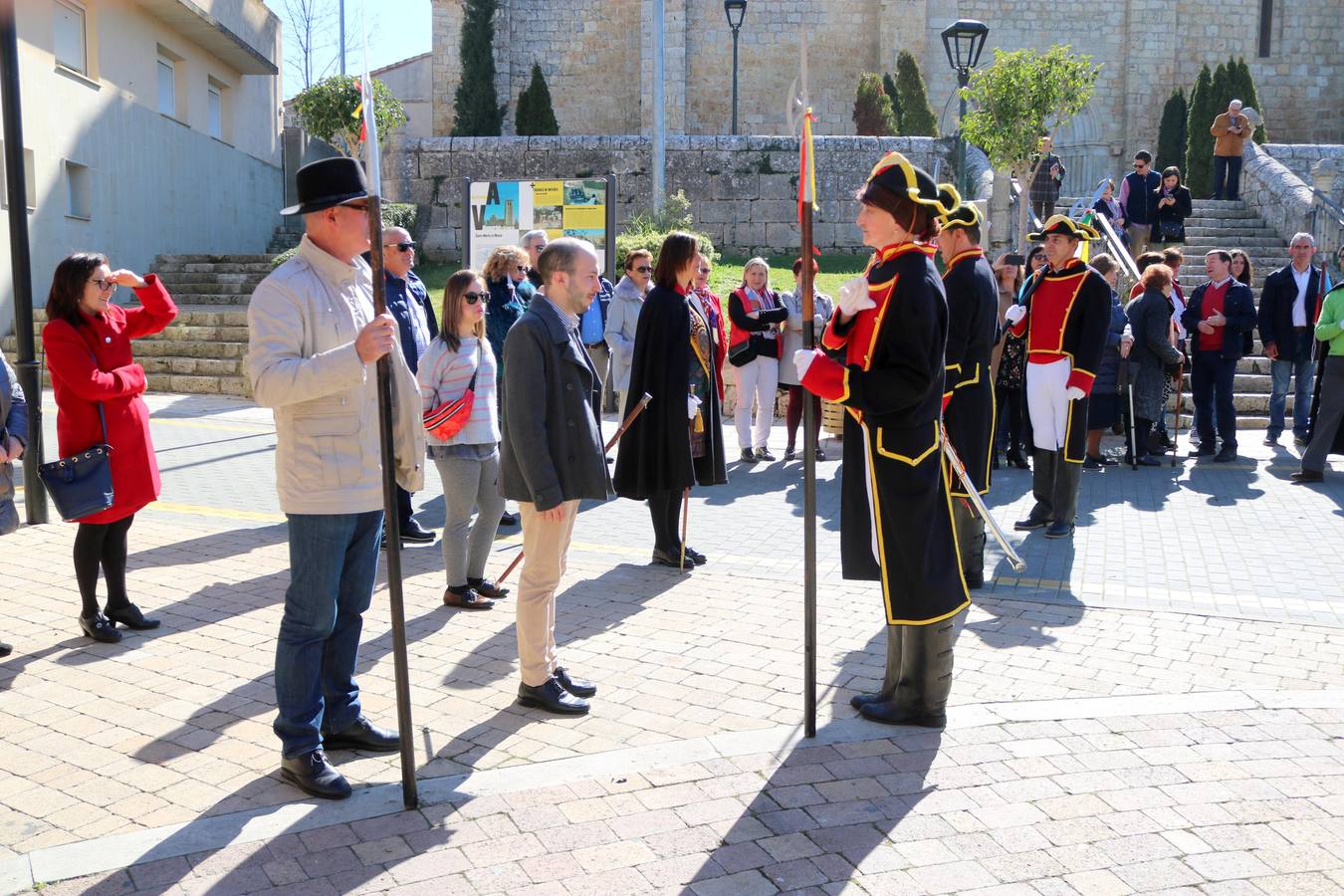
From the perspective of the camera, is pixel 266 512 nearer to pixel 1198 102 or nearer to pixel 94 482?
pixel 94 482

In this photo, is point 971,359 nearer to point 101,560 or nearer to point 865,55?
point 101,560

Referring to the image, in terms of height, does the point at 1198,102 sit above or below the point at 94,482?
above

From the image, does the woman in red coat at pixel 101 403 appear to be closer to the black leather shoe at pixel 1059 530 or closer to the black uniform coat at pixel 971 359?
the black uniform coat at pixel 971 359

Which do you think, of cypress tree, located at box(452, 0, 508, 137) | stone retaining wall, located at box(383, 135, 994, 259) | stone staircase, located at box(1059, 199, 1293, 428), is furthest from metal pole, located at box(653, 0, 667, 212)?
cypress tree, located at box(452, 0, 508, 137)

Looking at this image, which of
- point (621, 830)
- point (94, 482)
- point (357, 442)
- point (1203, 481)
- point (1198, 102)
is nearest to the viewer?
point (621, 830)

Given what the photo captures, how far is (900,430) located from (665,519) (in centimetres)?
298

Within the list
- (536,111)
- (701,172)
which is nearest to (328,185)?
(701,172)

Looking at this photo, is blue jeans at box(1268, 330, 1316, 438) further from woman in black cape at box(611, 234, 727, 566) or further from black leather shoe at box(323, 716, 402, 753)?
black leather shoe at box(323, 716, 402, 753)

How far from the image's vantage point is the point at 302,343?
3818 millimetres

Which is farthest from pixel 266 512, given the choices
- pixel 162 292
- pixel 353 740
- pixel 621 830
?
pixel 621 830

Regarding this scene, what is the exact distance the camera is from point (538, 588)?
4.67m

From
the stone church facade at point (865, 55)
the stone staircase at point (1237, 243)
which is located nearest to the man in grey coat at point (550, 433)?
the stone staircase at point (1237, 243)

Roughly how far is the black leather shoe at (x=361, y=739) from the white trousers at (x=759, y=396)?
276 inches

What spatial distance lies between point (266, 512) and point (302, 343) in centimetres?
507
